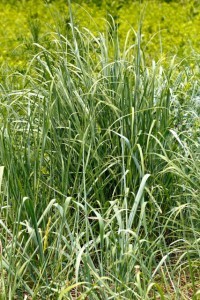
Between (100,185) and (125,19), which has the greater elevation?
(125,19)

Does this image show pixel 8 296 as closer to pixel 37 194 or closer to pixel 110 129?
pixel 37 194

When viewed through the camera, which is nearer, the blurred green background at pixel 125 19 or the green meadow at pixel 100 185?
the green meadow at pixel 100 185

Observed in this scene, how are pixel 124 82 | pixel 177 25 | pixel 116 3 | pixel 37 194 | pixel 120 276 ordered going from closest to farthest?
pixel 120 276 < pixel 37 194 < pixel 124 82 < pixel 177 25 < pixel 116 3

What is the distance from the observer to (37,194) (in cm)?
356

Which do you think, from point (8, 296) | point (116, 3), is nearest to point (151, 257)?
point (8, 296)

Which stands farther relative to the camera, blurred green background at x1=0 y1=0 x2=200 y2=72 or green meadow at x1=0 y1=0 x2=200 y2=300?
blurred green background at x1=0 y1=0 x2=200 y2=72

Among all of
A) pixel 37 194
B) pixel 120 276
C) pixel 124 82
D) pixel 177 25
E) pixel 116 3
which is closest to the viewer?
pixel 120 276

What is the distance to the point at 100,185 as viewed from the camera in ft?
12.4

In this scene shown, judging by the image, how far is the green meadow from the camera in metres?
3.24

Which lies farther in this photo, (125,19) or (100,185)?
(125,19)

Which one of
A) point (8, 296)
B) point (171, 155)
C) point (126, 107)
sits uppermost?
point (126, 107)

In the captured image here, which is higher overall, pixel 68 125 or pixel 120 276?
pixel 68 125

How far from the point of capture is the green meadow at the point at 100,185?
3242 mm

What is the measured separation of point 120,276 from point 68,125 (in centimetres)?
102
